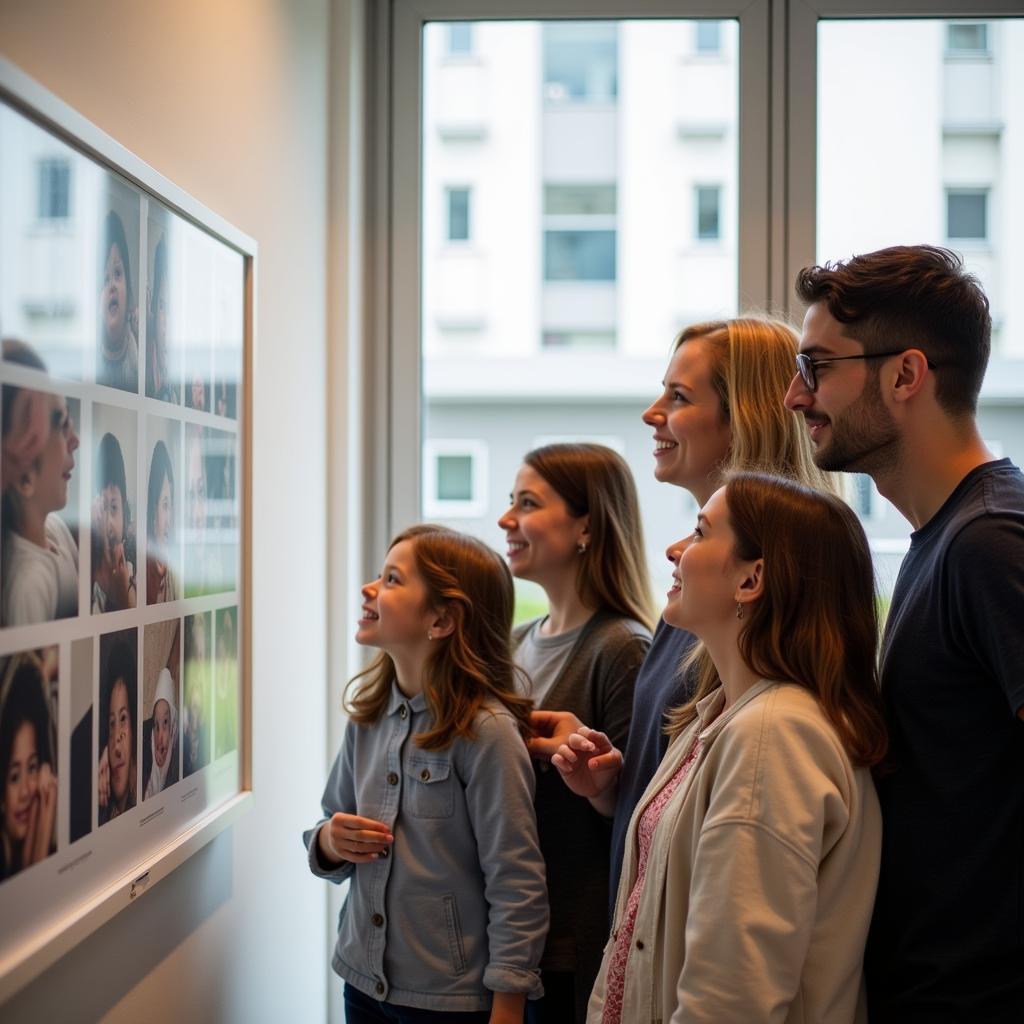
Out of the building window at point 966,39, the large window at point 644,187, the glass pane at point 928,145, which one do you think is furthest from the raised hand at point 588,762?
the building window at point 966,39

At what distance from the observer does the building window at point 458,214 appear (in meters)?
2.67

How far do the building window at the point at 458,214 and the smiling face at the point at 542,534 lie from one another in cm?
89

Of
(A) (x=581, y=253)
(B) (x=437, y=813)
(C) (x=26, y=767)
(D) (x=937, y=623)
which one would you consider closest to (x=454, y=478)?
(A) (x=581, y=253)

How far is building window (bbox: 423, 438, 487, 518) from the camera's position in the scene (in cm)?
267

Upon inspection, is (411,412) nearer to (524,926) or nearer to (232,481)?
(232,481)

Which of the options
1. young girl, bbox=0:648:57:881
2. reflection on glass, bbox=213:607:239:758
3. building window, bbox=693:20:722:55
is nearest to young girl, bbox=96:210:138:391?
young girl, bbox=0:648:57:881

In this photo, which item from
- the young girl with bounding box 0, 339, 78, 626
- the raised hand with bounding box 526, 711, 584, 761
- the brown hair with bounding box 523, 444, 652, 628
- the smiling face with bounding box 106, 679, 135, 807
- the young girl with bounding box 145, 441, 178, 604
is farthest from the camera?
the brown hair with bounding box 523, 444, 652, 628

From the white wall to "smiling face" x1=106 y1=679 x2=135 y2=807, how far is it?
0.19 m

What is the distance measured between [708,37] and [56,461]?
6.81 feet

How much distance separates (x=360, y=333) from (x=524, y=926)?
4.82 feet

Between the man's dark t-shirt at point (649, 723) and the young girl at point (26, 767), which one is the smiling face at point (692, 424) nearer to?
the man's dark t-shirt at point (649, 723)

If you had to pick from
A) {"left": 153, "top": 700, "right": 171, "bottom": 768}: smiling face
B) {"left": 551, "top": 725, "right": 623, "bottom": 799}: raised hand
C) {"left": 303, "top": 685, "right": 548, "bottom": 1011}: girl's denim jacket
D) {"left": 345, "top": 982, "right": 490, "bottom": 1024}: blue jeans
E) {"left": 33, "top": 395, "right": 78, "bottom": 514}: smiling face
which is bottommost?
{"left": 345, "top": 982, "right": 490, "bottom": 1024}: blue jeans

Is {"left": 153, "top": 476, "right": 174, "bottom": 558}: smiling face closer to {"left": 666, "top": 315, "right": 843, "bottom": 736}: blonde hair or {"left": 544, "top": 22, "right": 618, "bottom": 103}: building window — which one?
{"left": 666, "top": 315, "right": 843, "bottom": 736}: blonde hair

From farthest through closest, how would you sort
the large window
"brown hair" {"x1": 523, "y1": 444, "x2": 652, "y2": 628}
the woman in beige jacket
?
the large window
"brown hair" {"x1": 523, "y1": 444, "x2": 652, "y2": 628}
the woman in beige jacket
